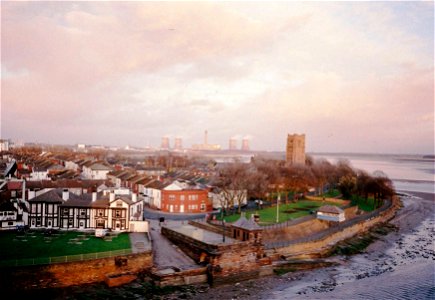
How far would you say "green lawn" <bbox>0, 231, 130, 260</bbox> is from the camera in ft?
83.4

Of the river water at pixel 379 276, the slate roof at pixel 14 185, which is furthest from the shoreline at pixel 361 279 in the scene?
the slate roof at pixel 14 185

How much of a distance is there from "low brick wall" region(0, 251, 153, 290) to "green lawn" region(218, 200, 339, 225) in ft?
51.8

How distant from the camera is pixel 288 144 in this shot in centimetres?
14175

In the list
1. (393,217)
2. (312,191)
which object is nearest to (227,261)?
(393,217)

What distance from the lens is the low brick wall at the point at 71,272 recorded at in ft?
75.8

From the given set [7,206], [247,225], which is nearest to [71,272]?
[7,206]

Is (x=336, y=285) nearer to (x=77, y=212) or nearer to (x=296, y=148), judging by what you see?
(x=77, y=212)

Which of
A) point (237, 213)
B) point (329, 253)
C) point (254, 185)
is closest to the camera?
point (329, 253)

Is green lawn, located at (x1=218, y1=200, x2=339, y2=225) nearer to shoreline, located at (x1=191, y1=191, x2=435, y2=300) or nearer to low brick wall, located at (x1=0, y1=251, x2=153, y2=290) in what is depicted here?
shoreline, located at (x1=191, y1=191, x2=435, y2=300)

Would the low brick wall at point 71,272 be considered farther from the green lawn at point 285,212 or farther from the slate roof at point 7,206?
the green lawn at point 285,212

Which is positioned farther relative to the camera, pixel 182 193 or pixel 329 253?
pixel 182 193

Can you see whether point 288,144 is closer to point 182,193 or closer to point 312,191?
point 312,191

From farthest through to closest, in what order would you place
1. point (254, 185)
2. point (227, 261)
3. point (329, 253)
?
point (254, 185) → point (329, 253) → point (227, 261)

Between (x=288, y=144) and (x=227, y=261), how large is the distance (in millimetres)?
115827
